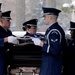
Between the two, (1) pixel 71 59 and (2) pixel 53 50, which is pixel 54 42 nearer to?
(2) pixel 53 50

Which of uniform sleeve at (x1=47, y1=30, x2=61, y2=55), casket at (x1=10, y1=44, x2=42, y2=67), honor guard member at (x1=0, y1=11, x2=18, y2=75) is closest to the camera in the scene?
uniform sleeve at (x1=47, y1=30, x2=61, y2=55)

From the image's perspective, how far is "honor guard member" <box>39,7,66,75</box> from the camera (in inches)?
192

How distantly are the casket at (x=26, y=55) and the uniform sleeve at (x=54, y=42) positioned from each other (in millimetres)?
622

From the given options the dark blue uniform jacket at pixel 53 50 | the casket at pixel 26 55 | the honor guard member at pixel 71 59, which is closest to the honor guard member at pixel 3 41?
the casket at pixel 26 55

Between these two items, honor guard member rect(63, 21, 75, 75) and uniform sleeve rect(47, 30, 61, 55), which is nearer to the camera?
uniform sleeve rect(47, 30, 61, 55)

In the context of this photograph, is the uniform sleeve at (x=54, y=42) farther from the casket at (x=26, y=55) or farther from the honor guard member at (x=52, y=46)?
the casket at (x=26, y=55)

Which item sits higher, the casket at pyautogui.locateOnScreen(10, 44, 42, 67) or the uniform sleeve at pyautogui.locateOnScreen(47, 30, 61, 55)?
the uniform sleeve at pyautogui.locateOnScreen(47, 30, 61, 55)

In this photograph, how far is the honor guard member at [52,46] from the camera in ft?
16.0

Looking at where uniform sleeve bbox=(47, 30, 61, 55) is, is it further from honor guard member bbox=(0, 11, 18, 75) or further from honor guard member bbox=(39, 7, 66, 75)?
honor guard member bbox=(0, 11, 18, 75)

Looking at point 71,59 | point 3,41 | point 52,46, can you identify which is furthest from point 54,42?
point 71,59

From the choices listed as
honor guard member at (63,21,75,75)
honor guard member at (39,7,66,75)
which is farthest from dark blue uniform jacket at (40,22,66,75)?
honor guard member at (63,21,75,75)

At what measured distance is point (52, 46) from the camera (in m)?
4.88

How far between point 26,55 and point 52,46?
0.77m

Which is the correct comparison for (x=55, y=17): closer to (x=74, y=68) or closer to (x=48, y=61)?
(x=48, y=61)
